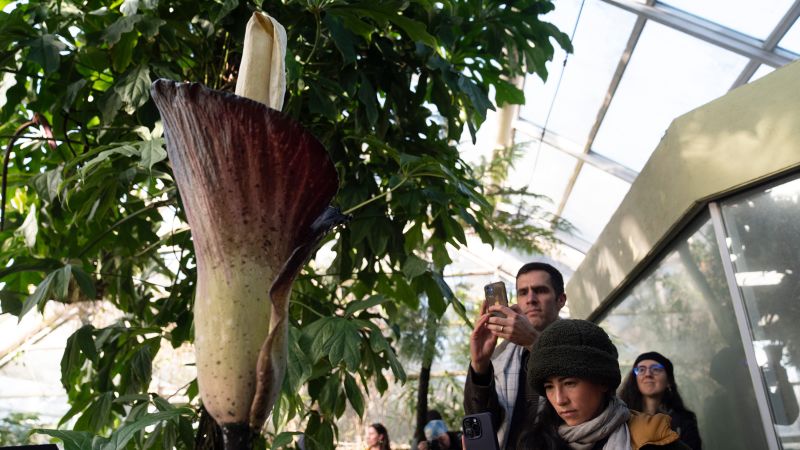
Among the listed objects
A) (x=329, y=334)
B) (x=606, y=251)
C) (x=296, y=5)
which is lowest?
(x=329, y=334)

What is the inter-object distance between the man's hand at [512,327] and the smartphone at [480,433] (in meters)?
0.22

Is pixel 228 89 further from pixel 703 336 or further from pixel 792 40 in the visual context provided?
pixel 792 40

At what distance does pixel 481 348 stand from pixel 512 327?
0.07m

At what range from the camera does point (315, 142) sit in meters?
0.42

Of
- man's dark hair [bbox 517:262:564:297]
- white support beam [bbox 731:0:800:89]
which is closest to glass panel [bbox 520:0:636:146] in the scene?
white support beam [bbox 731:0:800:89]

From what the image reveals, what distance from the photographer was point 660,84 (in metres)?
4.86

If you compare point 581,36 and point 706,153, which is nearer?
point 706,153

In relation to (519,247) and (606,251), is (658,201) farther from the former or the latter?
(519,247)

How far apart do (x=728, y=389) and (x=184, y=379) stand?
6949mm

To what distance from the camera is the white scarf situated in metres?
1.14

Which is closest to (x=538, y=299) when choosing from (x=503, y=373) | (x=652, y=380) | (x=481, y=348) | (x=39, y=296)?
(x=503, y=373)

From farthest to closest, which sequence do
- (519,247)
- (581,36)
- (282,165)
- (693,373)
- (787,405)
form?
1. (519,247)
2. (581,36)
3. (693,373)
4. (787,405)
5. (282,165)

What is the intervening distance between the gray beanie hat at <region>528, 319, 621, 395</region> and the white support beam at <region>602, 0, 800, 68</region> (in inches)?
132

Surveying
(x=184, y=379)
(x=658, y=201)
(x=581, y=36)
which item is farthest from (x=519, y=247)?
(x=184, y=379)
